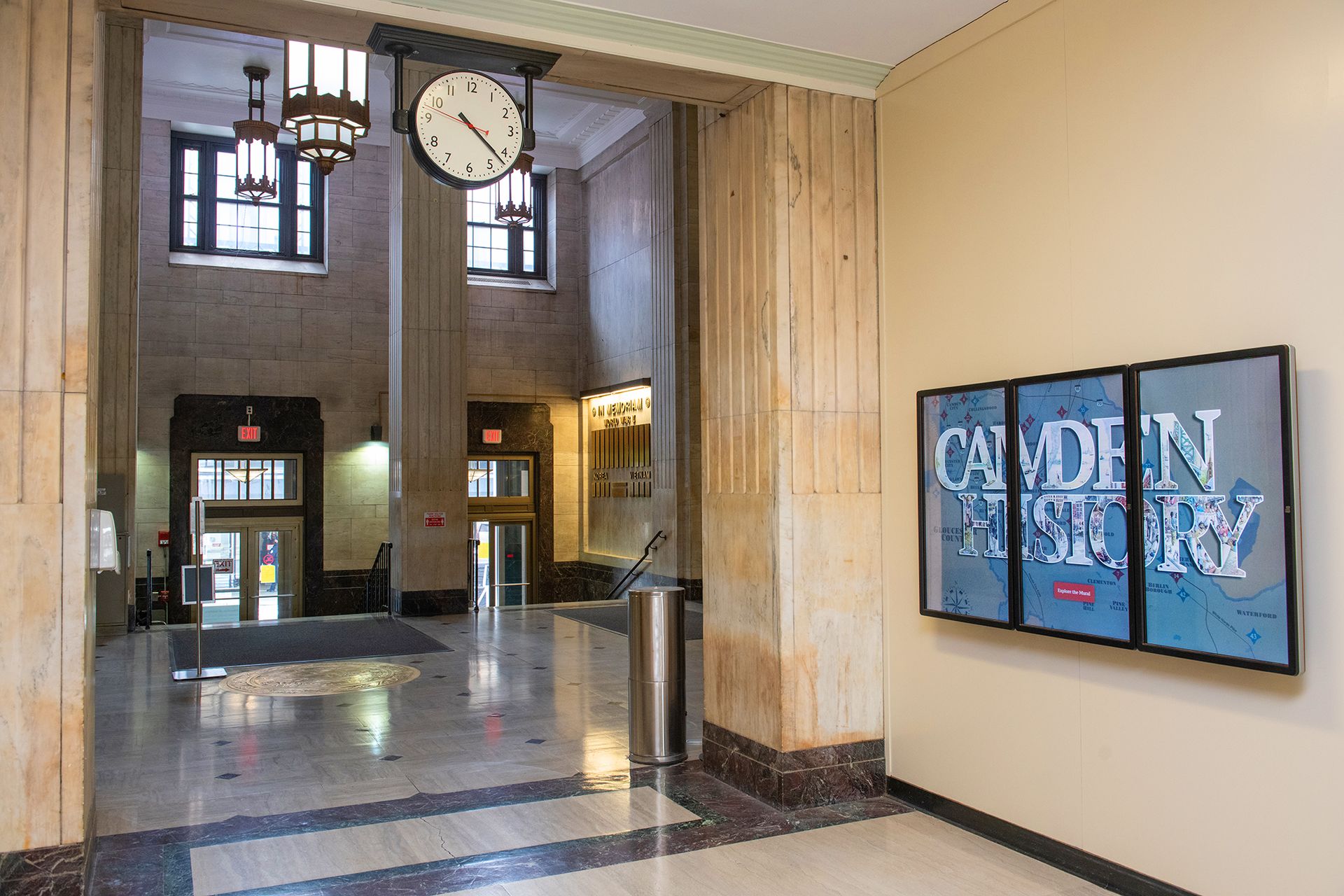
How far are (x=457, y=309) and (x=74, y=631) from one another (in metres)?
9.67

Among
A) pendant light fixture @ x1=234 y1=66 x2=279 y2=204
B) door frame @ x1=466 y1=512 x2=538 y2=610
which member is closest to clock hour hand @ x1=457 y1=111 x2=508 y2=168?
pendant light fixture @ x1=234 y1=66 x2=279 y2=204

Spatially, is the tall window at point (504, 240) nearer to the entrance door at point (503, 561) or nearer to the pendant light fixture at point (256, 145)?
the pendant light fixture at point (256, 145)

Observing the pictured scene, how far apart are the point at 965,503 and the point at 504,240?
1545 centimetres

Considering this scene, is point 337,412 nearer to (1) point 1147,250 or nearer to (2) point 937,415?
(2) point 937,415

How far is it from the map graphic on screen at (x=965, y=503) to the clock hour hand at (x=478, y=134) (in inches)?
87.0

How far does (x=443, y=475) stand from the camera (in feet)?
42.1

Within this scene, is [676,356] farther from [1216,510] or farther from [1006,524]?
[1216,510]

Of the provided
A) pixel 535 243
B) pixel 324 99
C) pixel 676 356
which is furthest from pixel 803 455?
pixel 535 243

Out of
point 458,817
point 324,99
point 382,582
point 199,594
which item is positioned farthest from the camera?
point 382,582

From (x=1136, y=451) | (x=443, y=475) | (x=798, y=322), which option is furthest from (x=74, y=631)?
(x=443, y=475)

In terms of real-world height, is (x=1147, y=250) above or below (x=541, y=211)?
below

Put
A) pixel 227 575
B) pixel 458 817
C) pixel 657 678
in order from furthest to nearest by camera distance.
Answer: pixel 227 575 < pixel 657 678 < pixel 458 817

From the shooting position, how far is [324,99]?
9406mm

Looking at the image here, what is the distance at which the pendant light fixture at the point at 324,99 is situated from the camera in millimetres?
9398
